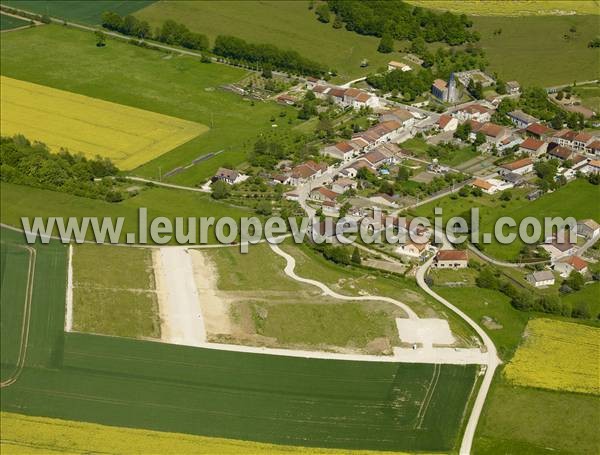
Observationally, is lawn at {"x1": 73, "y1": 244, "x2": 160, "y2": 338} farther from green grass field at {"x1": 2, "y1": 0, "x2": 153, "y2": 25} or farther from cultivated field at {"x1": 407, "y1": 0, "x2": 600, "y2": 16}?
cultivated field at {"x1": 407, "y1": 0, "x2": 600, "y2": 16}

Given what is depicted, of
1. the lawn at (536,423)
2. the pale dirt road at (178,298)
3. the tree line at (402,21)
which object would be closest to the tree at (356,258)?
the pale dirt road at (178,298)

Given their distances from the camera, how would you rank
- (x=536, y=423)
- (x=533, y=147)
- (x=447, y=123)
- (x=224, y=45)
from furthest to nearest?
(x=224, y=45) < (x=447, y=123) < (x=533, y=147) < (x=536, y=423)

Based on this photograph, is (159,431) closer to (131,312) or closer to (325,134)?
(131,312)

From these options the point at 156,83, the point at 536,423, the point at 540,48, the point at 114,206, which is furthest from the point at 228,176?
the point at 540,48

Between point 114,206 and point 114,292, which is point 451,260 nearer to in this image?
point 114,292

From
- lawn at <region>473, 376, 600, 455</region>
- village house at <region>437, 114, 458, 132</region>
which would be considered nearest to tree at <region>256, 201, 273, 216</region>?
village house at <region>437, 114, 458, 132</region>
